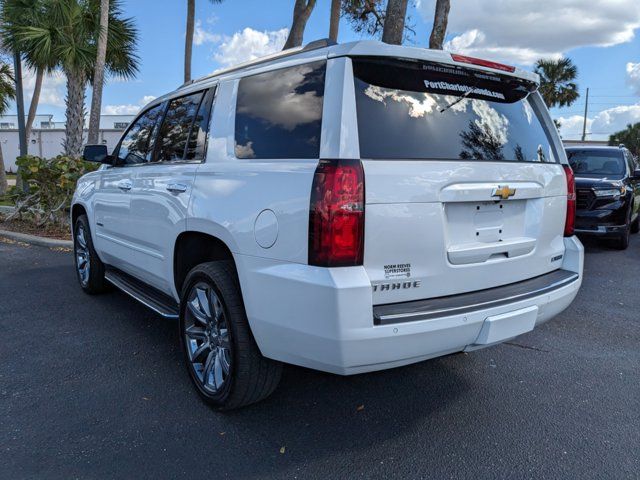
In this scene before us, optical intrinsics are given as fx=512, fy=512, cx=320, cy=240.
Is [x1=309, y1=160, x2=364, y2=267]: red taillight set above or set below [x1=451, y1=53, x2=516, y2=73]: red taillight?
below

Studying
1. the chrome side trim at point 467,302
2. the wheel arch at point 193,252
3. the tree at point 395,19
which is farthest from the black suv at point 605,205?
the wheel arch at point 193,252

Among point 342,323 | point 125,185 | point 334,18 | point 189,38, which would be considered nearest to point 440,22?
point 334,18

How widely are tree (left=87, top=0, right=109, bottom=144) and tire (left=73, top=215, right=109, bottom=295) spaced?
8318mm

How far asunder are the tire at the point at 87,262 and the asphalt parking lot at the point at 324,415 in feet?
2.72

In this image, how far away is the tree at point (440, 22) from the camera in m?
11.1

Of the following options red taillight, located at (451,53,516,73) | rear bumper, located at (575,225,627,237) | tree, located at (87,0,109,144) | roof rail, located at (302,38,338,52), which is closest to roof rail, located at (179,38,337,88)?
roof rail, located at (302,38,338,52)

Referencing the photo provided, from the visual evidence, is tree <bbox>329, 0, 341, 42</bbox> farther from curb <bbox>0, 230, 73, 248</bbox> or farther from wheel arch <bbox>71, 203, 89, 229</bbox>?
wheel arch <bbox>71, 203, 89, 229</bbox>

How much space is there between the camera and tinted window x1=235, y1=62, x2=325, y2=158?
8.20ft

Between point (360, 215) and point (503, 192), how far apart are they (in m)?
0.93

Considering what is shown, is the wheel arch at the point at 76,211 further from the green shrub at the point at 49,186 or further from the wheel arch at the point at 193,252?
the green shrub at the point at 49,186

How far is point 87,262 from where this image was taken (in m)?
5.36

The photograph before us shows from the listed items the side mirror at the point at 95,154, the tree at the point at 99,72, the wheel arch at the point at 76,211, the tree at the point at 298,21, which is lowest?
the wheel arch at the point at 76,211

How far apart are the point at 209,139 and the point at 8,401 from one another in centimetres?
201

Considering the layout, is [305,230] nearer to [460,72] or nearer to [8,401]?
[460,72]
